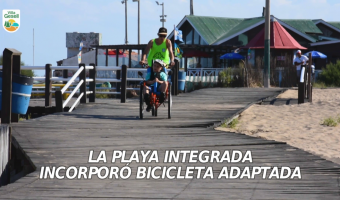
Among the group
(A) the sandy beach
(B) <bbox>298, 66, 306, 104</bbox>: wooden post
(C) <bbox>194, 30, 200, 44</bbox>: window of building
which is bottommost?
(A) the sandy beach

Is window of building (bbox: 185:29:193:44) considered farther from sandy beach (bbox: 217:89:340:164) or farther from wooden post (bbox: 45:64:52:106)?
wooden post (bbox: 45:64:52:106)

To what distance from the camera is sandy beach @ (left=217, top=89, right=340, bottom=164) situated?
9344 millimetres

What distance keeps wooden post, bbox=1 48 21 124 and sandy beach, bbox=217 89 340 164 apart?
11.9ft

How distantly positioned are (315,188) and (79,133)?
436cm

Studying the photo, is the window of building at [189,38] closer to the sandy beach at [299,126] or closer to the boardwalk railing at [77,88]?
the sandy beach at [299,126]

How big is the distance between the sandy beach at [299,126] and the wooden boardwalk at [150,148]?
0.76 metres

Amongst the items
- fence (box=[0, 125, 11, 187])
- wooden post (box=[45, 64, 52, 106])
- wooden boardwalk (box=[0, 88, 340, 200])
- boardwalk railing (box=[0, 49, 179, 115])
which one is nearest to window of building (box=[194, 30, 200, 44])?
boardwalk railing (box=[0, 49, 179, 115])

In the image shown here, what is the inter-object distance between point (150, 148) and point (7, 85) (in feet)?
11.0

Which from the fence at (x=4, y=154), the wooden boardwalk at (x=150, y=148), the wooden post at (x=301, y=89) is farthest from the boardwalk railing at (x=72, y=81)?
the wooden post at (x=301, y=89)

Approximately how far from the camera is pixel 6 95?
956 cm

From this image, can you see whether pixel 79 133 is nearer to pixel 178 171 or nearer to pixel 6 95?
pixel 6 95

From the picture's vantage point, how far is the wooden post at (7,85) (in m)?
9.54

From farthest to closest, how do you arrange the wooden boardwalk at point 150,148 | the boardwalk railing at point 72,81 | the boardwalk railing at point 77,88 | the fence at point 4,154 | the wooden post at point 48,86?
the wooden post at point 48,86 → the boardwalk railing at point 77,88 → the boardwalk railing at point 72,81 → the fence at point 4,154 → the wooden boardwalk at point 150,148

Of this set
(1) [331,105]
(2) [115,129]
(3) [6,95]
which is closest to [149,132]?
(2) [115,129]
